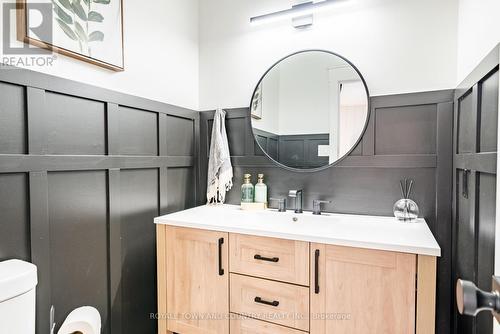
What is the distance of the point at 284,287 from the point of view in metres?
1.30

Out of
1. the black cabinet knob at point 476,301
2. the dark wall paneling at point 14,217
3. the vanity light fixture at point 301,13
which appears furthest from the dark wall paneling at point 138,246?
the black cabinet knob at point 476,301

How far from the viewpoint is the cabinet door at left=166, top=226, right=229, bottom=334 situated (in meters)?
1.44

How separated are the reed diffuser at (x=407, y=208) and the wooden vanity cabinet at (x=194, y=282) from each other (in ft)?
3.04

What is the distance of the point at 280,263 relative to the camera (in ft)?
4.30

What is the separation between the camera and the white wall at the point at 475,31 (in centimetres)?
92

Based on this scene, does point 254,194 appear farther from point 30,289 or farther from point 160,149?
point 30,289

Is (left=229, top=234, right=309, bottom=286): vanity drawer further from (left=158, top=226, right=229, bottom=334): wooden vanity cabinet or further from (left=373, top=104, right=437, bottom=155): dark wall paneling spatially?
(left=373, top=104, right=437, bottom=155): dark wall paneling

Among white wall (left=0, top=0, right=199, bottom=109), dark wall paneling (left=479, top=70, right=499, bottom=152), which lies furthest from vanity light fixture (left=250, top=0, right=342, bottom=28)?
dark wall paneling (left=479, top=70, right=499, bottom=152)

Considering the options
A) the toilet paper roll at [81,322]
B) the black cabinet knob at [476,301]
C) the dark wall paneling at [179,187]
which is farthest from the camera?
the dark wall paneling at [179,187]

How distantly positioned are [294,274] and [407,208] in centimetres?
72

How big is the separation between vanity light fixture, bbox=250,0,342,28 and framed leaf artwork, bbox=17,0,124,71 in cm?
89

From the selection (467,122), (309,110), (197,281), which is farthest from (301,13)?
(197,281)

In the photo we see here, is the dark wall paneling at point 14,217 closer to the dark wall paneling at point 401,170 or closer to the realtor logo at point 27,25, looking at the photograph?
the realtor logo at point 27,25

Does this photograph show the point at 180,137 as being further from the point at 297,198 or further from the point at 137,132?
the point at 297,198
